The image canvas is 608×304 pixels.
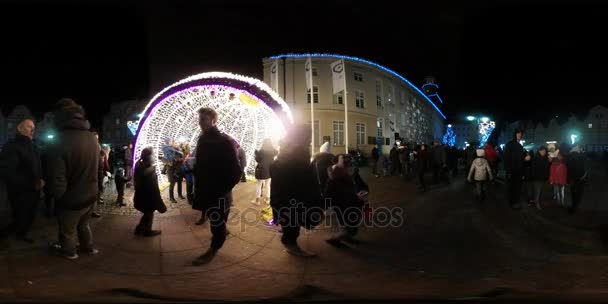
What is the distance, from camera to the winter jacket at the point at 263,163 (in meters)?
8.45

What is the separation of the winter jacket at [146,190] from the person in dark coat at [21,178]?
4.15 feet

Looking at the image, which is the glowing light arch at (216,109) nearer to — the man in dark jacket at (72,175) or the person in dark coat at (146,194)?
the person in dark coat at (146,194)

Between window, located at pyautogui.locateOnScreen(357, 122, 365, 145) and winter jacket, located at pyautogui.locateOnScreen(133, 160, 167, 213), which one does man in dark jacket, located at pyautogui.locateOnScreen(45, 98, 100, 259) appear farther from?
window, located at pyautogui.locateOnScreen(357, 122, 365, 145)

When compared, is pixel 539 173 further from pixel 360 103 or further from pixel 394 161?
pixel 360 103

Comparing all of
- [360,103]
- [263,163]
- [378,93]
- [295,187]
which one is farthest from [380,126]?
[295,187]

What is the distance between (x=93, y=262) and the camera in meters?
4.32

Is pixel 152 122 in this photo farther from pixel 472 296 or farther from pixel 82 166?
pixel 472 296

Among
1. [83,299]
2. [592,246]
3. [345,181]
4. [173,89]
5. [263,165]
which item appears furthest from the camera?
[173,89]

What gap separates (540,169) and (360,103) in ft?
61.7

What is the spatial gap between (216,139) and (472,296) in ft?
10.2

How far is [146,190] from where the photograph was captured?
599cm

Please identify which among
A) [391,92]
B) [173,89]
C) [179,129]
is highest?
[391,92]

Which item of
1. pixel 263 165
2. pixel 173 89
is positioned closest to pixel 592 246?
pixel 263 165

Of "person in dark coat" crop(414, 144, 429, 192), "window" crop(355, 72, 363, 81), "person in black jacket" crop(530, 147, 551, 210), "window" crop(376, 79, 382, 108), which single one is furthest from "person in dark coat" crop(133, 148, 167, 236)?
"window" crop(376, 79, 382, 108)
